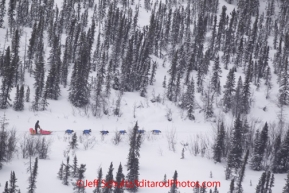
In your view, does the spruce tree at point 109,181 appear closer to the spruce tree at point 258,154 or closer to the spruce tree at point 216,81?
the spruce tree at point 258,154

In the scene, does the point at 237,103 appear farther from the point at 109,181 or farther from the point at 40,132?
the point at 109,181

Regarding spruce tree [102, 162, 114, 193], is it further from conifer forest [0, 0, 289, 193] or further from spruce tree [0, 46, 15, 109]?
spruce tree [0, 46, 15, 109]

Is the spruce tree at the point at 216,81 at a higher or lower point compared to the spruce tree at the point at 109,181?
higher

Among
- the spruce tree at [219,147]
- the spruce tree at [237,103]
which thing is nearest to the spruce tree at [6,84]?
the spruce tree at [219,147]

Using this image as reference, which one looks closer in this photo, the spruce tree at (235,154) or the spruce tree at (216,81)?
the spruce tree at (235,154)

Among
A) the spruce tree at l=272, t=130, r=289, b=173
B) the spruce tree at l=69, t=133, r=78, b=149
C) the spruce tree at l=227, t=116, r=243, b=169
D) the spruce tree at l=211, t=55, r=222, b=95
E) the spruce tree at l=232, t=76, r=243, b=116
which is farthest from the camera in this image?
the spruce tree at l=211, t=55, r=222, b=95

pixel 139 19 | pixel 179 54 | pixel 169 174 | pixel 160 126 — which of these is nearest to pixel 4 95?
pixel 160 126

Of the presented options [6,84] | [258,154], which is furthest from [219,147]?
[6,84]

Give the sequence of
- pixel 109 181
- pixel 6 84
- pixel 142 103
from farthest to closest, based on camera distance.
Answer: pixel 142 103 → pixel 6 84 → pixel 109 181

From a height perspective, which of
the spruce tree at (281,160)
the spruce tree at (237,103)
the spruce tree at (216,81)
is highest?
the spruce tree at (216,81)

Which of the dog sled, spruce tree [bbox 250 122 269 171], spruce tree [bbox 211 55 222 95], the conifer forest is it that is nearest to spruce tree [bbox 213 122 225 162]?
the conifer forest
